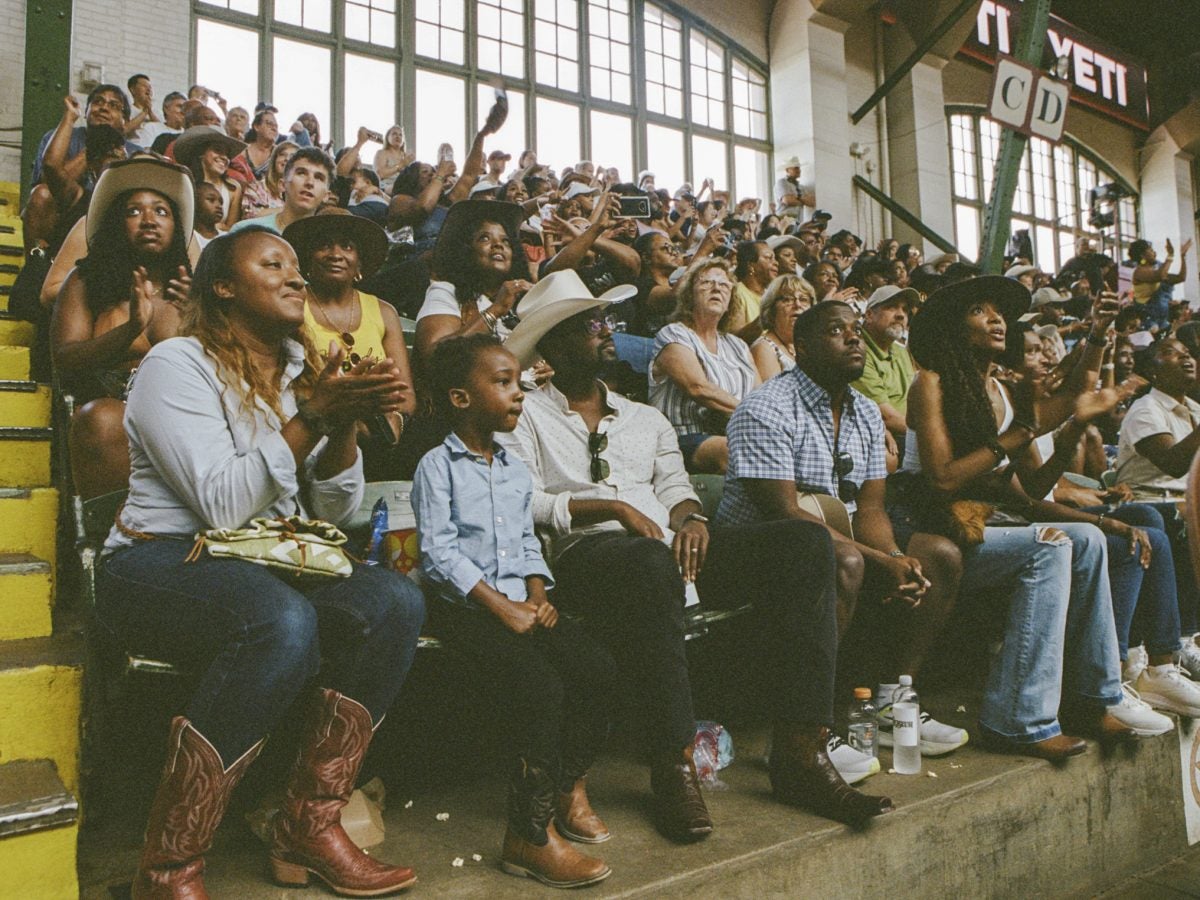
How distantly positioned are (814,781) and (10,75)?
965 centimetres

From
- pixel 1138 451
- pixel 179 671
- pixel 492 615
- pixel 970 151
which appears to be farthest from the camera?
pixel 970 151

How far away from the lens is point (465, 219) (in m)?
3.96

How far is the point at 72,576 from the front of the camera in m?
2.92

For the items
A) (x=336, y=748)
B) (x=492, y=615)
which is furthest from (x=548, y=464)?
(x=336, y=748)

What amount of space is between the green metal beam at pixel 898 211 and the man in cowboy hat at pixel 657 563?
11.1 metres

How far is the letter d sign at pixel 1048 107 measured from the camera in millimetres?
7773

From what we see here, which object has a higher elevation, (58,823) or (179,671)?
(179,671)

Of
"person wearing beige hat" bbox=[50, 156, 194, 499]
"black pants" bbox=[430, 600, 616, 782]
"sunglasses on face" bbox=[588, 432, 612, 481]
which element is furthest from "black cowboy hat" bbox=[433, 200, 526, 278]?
"black pants" bbox=[430, 600, 616, 782]

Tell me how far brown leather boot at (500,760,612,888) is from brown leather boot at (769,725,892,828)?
2.18ft

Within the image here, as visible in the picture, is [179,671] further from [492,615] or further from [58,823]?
[492,615]

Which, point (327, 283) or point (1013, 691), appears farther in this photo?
point (327, 283)

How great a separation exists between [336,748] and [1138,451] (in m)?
4.29

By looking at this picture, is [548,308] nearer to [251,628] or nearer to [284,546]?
[284,546]

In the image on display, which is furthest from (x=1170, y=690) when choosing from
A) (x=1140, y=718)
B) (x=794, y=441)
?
(x=794, y=441)
